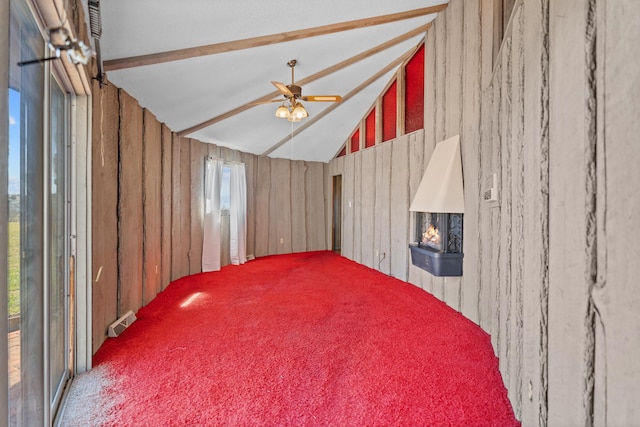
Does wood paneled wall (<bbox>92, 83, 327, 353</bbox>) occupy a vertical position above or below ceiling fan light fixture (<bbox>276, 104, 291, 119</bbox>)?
below

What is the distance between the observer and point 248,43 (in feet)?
9.40

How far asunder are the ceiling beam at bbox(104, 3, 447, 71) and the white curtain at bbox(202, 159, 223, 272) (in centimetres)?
273

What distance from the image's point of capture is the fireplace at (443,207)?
10.8 feet

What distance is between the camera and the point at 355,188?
6.23 metres

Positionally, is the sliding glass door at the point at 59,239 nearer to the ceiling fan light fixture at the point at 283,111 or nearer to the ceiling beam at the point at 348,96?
the ceiling fan light fixture at the point at 283,111

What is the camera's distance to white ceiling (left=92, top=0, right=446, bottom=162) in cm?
223

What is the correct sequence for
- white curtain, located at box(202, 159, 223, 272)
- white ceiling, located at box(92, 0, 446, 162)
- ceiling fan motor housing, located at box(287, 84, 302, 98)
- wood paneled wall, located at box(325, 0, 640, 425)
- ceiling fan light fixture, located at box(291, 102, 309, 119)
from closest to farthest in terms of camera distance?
wood paneled wall, located at box(325, 0, 640, 425) → white ceiling, located at box(92, 0, 446, 162) → ceiling fan motor housing, located at box(287, 84, 302, 98) → ceiling fan light fixture, located at box(291, 102, 309, 119) → white curtain, located at box(202, 159, 223, 272)

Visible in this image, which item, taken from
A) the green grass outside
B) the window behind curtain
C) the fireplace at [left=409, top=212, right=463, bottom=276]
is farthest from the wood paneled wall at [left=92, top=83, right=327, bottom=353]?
the fireplace at [left=409, top=212, right=463, bottom=276]

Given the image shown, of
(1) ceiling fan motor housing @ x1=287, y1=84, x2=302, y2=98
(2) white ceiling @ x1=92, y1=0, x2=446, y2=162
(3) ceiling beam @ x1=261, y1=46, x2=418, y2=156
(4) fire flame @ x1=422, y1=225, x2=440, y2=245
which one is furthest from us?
(3) ceiling beam @ x1=261, y1=46, x2=418, y2=156

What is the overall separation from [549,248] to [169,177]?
4369 millimetres

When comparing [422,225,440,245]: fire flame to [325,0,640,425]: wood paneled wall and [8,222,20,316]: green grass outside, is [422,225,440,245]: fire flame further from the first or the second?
[8,222,20,316]: green grass outside

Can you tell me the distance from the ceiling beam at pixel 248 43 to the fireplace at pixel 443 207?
1534 millimetres

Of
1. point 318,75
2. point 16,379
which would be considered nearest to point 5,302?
point 16,379

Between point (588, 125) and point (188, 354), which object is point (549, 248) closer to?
point (588, 125)
